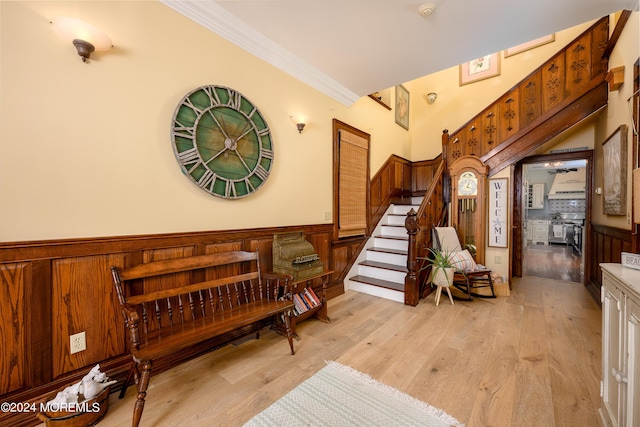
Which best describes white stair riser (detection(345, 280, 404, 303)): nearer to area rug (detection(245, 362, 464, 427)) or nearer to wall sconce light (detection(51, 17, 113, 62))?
area rug (detection(245, 362, 464, 427))

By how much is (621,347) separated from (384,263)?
313 centimetres

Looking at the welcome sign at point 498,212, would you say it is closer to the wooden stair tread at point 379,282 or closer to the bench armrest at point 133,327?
the wooden stair tread at point 379,282

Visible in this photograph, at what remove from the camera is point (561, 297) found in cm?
367

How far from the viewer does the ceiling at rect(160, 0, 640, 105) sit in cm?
214

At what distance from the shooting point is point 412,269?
343 centimetres

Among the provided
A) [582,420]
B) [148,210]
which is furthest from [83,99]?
[582,420]

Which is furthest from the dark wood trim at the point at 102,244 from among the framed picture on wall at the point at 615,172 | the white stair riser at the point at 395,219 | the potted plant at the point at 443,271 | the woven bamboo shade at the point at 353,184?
the framed picture on wall at the point at 615,172

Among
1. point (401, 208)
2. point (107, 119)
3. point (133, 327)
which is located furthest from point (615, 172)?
point (107, 119)

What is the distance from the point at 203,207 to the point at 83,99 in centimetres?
108

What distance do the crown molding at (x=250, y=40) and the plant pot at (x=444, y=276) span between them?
9.30 feet

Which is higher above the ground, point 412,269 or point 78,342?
point 412,269

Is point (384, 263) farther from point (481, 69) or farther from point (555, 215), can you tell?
point (555, 215)

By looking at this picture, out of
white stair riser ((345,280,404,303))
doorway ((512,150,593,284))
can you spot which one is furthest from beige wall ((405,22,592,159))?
white stair riser ((345,280,404,303))

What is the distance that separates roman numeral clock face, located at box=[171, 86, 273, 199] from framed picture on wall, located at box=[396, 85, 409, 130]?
144 inches
